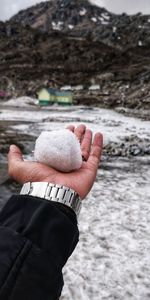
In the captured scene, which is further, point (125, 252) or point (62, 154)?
point (125, 252)

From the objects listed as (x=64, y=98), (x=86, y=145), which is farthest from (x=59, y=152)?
(x=64, y=98)

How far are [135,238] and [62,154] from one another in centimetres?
446

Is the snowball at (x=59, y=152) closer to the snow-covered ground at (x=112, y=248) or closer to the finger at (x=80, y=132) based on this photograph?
the finger at (x=80, y=132)

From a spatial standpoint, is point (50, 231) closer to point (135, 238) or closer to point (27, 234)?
point (27, 234)

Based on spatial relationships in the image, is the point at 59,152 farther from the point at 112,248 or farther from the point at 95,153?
the point at 112,248

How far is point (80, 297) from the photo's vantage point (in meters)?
4.75

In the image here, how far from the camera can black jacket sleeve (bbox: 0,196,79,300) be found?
1662mm

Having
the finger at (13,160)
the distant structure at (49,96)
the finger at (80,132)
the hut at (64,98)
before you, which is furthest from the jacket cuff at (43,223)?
the distant structure at (49,96)

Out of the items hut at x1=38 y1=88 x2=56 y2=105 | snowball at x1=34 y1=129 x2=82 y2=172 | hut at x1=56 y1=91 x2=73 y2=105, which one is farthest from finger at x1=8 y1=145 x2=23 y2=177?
hut at x1=38 y1=88 x2=56 y2=105

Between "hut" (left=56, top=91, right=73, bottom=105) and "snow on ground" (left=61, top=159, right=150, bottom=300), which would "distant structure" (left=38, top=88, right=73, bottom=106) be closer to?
"hut" (left=56, top=91, right=73, bottom=105)

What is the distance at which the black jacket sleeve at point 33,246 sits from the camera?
1662mm

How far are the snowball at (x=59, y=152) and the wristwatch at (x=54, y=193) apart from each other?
329mm

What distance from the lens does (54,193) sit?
2.18 m

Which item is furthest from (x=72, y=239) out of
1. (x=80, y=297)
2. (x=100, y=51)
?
(x=100, y=51)
